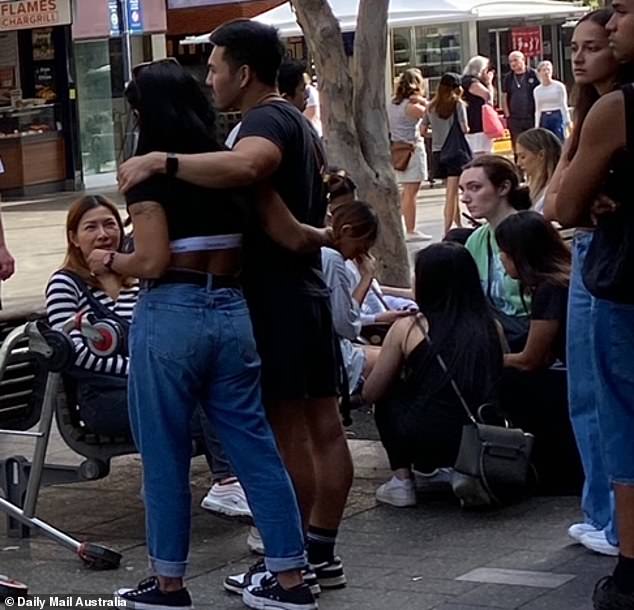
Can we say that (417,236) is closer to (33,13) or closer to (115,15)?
(115,15)

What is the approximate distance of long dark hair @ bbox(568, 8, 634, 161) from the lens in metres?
5.21

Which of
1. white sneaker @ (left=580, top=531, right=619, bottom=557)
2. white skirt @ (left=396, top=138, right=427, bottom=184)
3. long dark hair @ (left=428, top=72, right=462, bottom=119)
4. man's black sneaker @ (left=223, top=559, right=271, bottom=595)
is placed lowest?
white skirt @ (left=396, top=138, right=427, bottom=184)

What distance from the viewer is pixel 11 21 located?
24703 millimetres

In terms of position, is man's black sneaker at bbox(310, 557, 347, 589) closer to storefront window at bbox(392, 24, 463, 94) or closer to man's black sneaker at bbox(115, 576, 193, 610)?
man's black sneaker at bbox(115, 576, 193, 610)

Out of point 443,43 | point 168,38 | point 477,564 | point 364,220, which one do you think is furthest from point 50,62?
point 477,564

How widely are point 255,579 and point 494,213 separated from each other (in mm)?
2742

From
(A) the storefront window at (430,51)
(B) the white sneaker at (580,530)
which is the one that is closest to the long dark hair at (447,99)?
(A) the storefront window at (430,51)

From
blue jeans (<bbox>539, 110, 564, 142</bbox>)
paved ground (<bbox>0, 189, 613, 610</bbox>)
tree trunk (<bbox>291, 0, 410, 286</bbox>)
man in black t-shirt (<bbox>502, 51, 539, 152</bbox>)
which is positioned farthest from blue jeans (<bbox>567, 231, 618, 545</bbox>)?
man in black t-shirt (<bbox>502, 51, 539, 152</bbox>)

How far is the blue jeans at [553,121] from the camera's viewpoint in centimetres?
2211

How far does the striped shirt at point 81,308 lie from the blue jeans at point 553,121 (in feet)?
52.4

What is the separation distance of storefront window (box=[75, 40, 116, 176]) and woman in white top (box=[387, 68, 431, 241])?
808 centimetres

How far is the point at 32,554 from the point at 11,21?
64.3 ft

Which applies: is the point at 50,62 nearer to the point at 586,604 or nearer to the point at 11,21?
the point at 11,21

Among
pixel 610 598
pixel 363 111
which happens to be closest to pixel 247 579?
pixel 610 598
